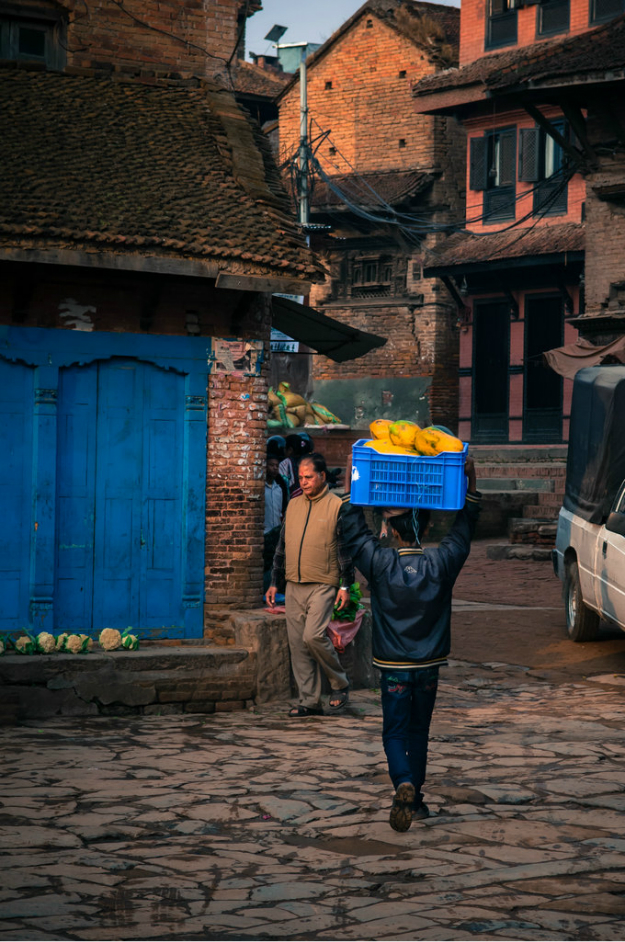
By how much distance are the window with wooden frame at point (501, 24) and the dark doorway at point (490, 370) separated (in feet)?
20.3

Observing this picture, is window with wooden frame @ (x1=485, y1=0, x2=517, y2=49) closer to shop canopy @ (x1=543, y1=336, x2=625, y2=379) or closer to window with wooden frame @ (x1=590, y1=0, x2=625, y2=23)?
window with wooden frame @ (x1=590, y1=0, x2=625, y2=23)

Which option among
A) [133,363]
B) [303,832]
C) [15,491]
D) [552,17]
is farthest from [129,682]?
[552,17]

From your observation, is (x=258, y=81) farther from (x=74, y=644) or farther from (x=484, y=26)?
(x=74, y=644)

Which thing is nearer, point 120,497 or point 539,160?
point 120,497

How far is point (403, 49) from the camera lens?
31.2m

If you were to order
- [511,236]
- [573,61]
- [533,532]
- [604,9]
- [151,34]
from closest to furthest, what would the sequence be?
[151,34]
[573,61]
[533,532]
[604,9]
[511,236]

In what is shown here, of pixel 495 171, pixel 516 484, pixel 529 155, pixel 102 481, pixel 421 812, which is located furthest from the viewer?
pixel 495 171

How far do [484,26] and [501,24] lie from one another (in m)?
0.48

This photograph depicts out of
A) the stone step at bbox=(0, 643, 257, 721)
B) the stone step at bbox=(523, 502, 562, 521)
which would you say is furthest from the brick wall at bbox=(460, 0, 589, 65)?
Result: the stone step at bbox=(0, 643, 257, 721)

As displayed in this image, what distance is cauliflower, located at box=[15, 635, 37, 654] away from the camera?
9023 mm

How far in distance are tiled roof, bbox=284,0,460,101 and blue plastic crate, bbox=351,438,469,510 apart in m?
27.5

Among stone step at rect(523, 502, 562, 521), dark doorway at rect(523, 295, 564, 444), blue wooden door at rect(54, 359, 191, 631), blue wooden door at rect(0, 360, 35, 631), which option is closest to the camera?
blue wooden door at rect(0, 360, 35, 631)

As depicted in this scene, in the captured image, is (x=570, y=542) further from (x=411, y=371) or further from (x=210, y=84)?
(x=411, y=371)

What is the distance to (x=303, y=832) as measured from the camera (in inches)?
227
